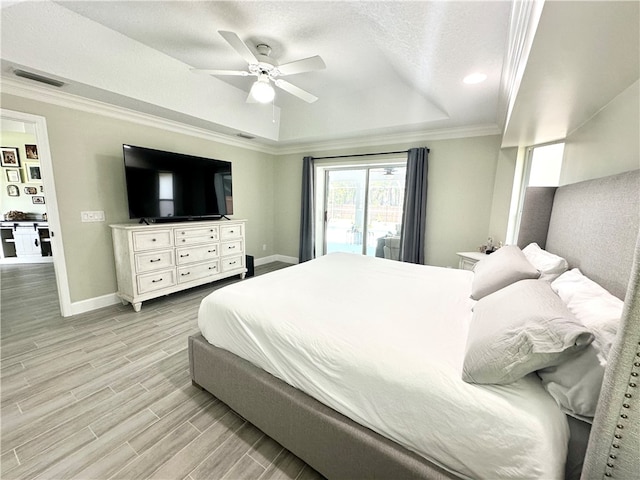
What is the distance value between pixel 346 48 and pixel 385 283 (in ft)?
7.76

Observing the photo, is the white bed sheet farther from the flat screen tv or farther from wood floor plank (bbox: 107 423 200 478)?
the flat screen tv

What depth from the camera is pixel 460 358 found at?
1130 millimetres

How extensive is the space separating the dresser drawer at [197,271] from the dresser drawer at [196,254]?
0.09 metres

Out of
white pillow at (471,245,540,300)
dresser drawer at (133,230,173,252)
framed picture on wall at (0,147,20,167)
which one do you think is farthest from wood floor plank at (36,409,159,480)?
framed picture on wall at (0,147,20,167)

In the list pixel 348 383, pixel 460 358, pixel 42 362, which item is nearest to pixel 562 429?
pixel 460 358

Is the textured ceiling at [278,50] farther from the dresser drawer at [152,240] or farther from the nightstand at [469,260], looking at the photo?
the nightstand at [469,260]

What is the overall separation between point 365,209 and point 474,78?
9.08 ft

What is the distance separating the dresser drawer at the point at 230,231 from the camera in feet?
13.1

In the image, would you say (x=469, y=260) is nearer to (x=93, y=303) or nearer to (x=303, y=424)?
(x=303, y=424)

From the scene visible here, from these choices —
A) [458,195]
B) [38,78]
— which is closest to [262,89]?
[38,78]

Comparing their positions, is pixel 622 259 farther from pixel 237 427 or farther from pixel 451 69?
pixel 237 427

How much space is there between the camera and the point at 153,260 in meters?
3.17

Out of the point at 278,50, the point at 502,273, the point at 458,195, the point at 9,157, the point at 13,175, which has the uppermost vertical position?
the point at 278,50

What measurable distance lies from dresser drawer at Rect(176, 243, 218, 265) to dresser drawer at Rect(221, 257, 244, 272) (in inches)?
8.3
